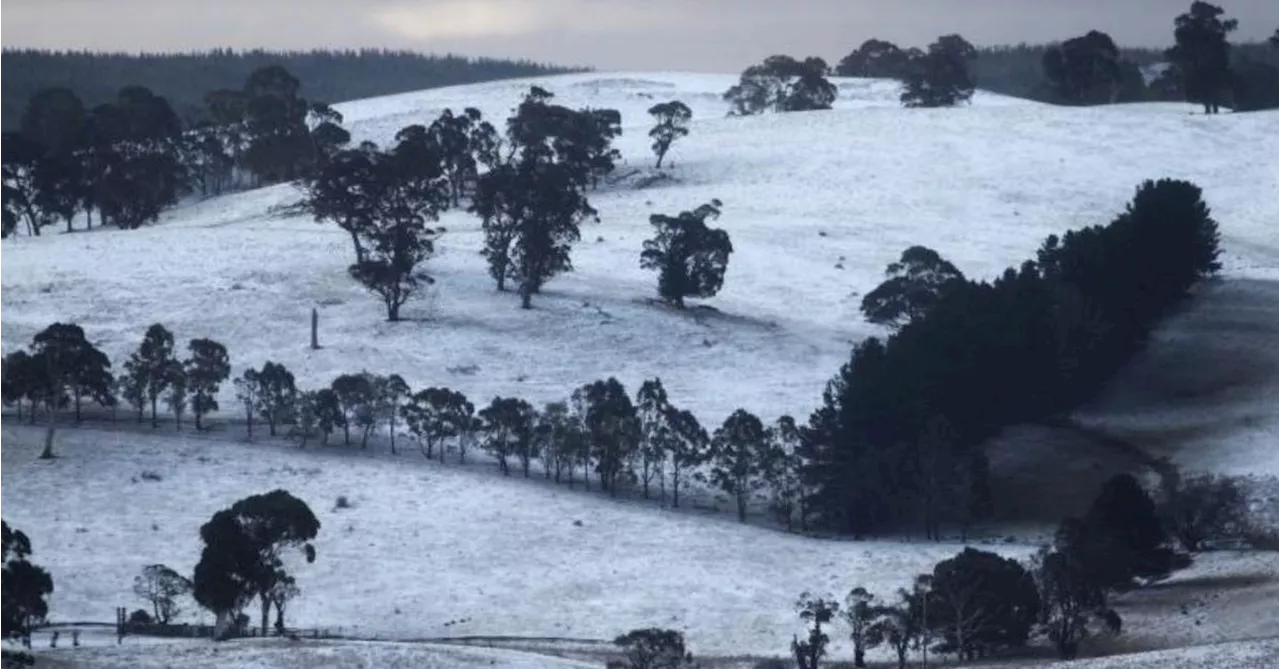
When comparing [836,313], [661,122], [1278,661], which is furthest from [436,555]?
[661,122]

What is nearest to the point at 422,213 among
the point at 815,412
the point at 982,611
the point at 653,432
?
the point at 815,412

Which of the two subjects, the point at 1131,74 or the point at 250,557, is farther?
the point at 1131,74

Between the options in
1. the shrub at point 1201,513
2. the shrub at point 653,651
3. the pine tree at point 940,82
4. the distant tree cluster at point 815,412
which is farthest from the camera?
the pine tree at point 940,82

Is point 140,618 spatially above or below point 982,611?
below

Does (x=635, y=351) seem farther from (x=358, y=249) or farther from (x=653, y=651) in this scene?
(x=653, y=651)

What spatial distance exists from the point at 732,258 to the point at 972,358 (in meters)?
31.4

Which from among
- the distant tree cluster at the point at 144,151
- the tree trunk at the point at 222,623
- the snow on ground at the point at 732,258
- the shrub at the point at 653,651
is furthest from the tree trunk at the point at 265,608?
the distant tree cluster at the point at 144,151

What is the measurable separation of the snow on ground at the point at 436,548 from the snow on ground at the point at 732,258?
1196 cm

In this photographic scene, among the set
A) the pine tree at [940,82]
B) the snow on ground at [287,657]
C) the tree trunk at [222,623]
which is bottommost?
the tree trunk at [222,623]

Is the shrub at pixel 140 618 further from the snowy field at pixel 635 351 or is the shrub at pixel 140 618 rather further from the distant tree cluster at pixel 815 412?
the distant tree cluster at pixel 815 412

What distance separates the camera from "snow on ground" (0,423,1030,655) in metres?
66.5

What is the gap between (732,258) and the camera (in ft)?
382

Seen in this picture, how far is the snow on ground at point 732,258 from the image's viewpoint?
97.5m

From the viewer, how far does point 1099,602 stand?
61531mm
